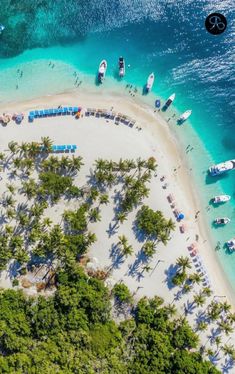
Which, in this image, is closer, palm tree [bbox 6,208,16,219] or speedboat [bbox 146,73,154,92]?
palm tree [bbox 6,208,16,219]

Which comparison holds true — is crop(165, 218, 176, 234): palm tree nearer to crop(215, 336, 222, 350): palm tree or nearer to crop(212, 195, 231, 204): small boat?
crop(212, 195, 231, 204): small boat

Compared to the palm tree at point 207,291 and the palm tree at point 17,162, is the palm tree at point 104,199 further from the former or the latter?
the palm tree at point 207,291

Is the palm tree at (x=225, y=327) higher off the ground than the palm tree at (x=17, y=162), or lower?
lower

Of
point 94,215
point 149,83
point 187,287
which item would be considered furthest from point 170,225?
point 149,83

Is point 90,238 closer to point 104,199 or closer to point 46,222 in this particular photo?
point 104,199

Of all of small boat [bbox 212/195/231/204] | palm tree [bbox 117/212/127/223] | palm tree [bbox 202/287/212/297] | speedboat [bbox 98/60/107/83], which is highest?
speedboat [bbox 98/60/107/83]

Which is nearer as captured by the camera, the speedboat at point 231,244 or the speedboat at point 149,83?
the speedboat at point 231,244

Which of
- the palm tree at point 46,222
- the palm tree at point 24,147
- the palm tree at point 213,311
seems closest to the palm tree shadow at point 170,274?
the palm tree at point 213,311

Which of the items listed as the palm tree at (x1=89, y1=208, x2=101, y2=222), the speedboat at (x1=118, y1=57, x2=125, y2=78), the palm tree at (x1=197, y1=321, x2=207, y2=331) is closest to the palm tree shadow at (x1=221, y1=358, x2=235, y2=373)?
the palm tree at (x1=197, y1=321, x2=207, y2=331)
